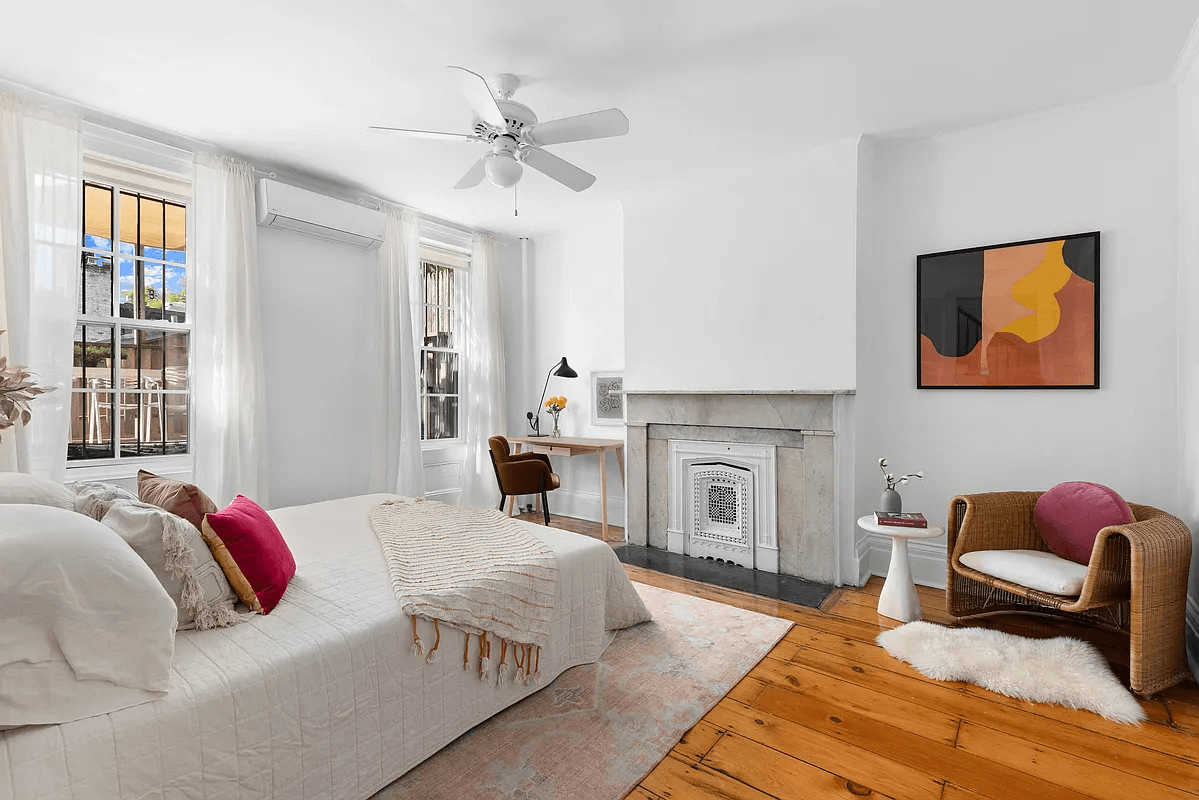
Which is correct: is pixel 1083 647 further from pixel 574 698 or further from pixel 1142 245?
pixel 574 698

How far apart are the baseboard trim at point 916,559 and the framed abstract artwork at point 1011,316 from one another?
38.5 inches

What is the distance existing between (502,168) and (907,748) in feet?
9.20

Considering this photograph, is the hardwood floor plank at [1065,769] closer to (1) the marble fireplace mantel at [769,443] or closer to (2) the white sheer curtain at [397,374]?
(1) the marble fireplace mantel at [769,443]

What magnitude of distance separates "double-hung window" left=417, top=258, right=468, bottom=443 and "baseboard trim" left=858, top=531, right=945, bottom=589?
139 inches

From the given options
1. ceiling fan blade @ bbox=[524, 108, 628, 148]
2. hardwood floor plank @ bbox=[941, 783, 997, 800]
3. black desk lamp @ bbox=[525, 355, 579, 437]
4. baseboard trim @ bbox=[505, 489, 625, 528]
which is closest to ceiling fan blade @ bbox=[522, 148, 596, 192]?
ceiling fan blade @ bbox=[524, 108, 628, 148]

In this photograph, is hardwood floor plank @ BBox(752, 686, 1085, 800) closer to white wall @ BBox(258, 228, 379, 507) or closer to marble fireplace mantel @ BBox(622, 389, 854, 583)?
marble fireplace mantel @ BBox(622, 389, 854, 583)

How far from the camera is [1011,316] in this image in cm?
318

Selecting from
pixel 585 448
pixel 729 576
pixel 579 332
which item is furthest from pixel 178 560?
pixel 579 332

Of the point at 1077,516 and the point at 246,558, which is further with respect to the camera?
the point at 1077,516

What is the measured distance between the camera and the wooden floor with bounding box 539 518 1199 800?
5.59ft

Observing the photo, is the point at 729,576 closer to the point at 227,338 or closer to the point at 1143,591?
the point at 1143,591

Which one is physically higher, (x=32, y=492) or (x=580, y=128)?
(x=580, y=128)

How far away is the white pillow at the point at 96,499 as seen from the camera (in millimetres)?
1671

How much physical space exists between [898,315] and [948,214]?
2.10 ft
